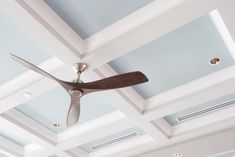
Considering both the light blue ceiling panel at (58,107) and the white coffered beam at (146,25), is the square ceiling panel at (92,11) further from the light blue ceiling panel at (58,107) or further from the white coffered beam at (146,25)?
the light blue ceiling panel at (58,107)

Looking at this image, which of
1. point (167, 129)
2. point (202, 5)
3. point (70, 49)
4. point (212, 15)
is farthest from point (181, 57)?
point (167, 129)

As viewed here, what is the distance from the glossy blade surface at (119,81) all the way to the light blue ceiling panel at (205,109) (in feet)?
5.10

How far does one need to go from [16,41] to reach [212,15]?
183 centimetres

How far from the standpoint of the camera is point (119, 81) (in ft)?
8.05

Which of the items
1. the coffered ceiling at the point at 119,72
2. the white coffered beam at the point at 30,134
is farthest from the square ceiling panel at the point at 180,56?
the white coffered beam at the point at 30,134

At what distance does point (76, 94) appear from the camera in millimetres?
2633

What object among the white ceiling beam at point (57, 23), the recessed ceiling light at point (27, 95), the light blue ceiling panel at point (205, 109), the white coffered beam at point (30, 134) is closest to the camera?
the white ceiling beam at point (57, 23)

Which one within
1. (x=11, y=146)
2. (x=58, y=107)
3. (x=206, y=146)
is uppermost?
(x=58, y=107)

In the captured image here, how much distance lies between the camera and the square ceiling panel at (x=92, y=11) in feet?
8.29

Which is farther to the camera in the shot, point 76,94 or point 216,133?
point 216,133

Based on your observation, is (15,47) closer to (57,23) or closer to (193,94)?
(57,23)

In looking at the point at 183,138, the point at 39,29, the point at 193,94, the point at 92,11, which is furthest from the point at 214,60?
the point at 39,29

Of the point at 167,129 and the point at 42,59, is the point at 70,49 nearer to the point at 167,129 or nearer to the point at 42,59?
the point at 42,59

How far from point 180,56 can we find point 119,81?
877mm
